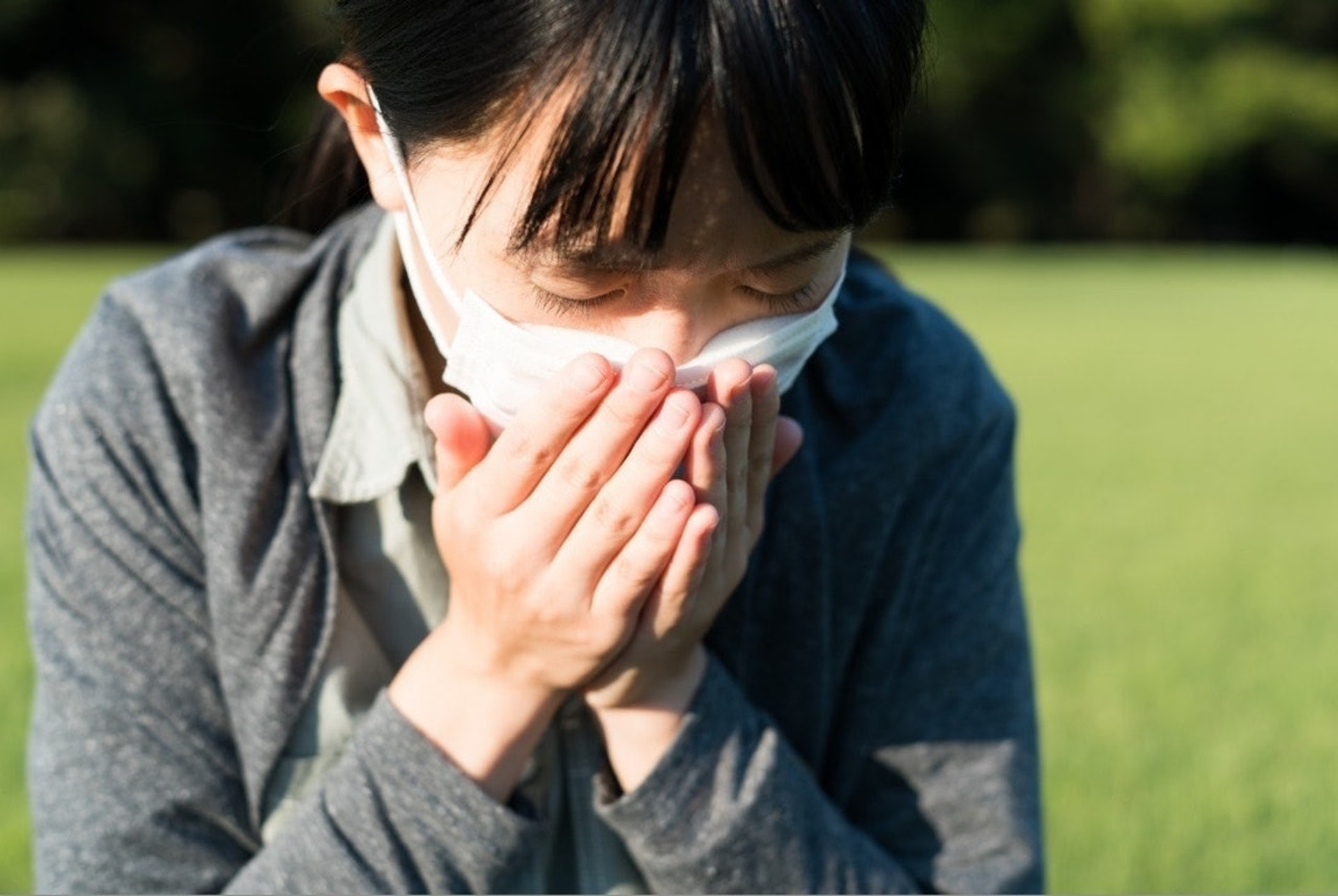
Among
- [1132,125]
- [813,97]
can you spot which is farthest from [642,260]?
[1132,125]

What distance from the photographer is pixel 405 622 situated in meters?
2.09

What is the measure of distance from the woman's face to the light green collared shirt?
237 millimetres

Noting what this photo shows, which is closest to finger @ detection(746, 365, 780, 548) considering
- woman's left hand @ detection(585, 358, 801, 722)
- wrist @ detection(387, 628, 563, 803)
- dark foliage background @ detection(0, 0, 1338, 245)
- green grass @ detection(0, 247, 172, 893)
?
woman's left hand @ detection(585, 358, 801, 722)

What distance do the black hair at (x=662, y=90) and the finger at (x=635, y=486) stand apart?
0.18 m

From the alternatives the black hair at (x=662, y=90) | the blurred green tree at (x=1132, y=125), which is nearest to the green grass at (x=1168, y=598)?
the black hair at (x=662, y=90)

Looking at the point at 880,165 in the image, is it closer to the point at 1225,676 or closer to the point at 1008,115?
the point at 1225,676

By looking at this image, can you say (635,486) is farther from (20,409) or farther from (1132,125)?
(1132,125)

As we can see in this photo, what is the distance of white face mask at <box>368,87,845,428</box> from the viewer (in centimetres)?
177

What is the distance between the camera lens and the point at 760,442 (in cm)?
183

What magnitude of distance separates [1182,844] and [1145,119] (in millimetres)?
33804

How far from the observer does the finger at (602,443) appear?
166 cm

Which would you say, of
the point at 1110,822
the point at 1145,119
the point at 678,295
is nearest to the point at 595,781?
the point at 678,295

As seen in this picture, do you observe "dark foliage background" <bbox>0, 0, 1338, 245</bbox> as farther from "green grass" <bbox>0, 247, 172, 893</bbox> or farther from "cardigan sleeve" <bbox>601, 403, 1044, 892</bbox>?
"cardigan sleeve" <bbox>601, 403, 1044, 892</bbox>

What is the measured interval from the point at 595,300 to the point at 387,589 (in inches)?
21.8
